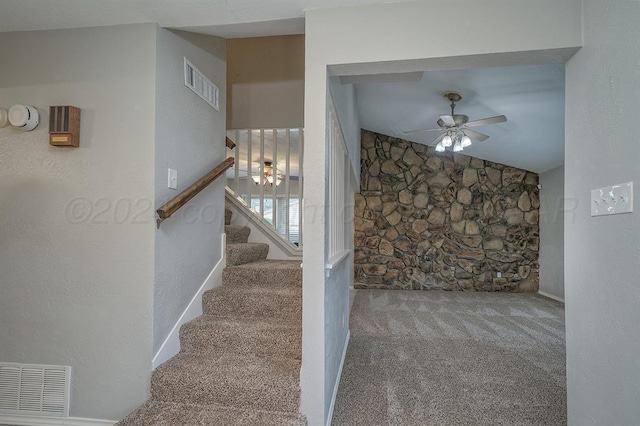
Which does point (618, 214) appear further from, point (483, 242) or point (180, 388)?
point (483, 242)

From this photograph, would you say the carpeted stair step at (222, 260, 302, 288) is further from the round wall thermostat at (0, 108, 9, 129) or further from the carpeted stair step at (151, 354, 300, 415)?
the round wall thermostat at (0, 108, 9, 129)

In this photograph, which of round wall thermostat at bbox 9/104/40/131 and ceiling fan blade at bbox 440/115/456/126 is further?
ceiling fan blade at bbox 440/115/456/126

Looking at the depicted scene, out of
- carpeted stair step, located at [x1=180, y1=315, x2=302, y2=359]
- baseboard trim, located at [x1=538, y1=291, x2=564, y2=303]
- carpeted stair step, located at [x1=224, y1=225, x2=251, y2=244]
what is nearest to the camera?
carpeted stair step, located at [x1=180, y1=315, x2=302, y2=359]

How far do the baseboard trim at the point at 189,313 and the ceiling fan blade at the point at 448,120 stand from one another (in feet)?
8.98

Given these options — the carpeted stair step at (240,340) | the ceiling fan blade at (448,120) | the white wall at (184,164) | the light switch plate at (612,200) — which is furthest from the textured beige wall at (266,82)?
the light switch plate at (612,200)

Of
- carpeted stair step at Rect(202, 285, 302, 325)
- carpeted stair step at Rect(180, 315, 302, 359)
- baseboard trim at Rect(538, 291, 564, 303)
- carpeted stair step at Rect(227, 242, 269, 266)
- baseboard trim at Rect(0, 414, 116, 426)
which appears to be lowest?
baseboard trim at Rect(538, 291, 564, 303)

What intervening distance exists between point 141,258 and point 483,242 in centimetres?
588

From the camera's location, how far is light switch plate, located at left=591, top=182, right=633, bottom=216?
47.0 inches

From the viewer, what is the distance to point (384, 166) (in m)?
6.43

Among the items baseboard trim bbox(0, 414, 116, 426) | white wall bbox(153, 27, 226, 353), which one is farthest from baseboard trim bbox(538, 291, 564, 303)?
baseboard trim bbox(0, 414, 116, 426)

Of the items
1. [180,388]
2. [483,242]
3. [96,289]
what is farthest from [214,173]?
[483,242]

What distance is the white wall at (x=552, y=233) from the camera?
534cm

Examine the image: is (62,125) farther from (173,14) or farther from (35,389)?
(35,389)

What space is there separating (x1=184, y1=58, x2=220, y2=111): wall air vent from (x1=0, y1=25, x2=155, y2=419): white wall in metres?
0.29
